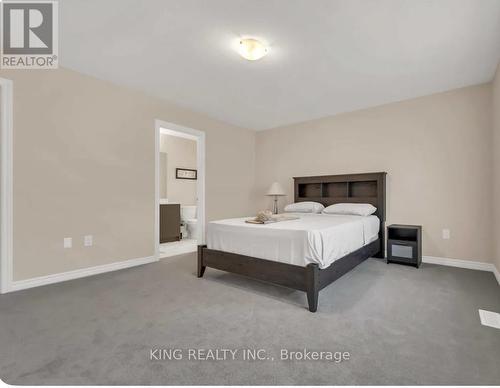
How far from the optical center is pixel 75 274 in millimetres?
3023

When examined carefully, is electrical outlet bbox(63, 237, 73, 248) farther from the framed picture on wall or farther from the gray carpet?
the framed picture on wall

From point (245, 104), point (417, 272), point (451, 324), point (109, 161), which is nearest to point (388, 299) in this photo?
point (451, 324)

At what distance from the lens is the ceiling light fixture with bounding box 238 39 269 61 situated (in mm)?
2430

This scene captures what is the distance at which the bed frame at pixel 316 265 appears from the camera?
2.23m

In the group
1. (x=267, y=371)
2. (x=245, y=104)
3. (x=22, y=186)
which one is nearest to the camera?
(x=267, y=371)

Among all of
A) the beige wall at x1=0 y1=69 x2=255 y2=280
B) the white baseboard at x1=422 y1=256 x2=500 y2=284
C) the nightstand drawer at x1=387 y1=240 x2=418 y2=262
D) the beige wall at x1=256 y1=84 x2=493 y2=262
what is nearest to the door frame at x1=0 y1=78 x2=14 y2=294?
the beige wall at x1=0 y1=69 x2=255 y2=280

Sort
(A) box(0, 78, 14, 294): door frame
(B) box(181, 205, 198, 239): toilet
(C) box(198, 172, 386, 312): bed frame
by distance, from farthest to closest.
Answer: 1. (B) box(181, 205, 198, 239): toilet
2. (A) box(0, 78, 14, 294): door frame
3. (C) box(198, 172, 386, 312): bed frame

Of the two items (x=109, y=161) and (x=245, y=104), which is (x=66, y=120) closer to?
(x=109, y=161)

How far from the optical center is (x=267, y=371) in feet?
4.61

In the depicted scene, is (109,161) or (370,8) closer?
(370,8)

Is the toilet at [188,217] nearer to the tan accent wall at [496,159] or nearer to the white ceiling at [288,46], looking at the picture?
the white ceiling at [288,46]

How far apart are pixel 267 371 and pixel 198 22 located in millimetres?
2591

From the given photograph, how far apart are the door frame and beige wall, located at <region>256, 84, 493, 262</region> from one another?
436 cm

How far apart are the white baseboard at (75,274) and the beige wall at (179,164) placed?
8.70ft
